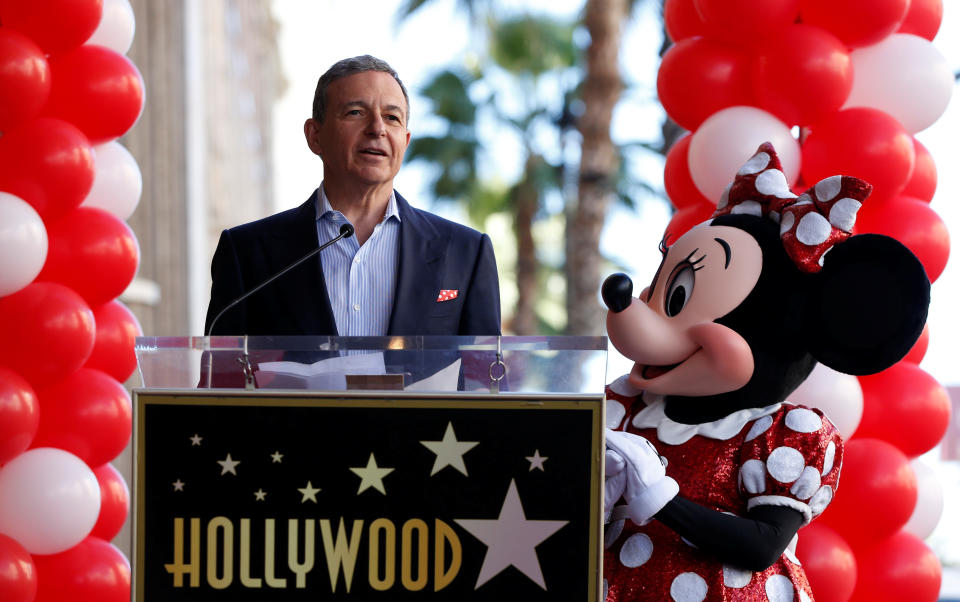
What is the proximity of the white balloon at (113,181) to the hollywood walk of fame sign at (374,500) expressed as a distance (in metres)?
2.26

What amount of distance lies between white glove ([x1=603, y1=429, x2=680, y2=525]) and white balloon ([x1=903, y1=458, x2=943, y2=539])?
71.2 inches

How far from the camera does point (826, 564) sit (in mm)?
3178

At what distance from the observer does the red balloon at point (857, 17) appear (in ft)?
10.9

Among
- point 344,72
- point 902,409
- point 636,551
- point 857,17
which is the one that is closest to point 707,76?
point 857,17

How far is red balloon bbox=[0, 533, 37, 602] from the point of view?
10.2ft

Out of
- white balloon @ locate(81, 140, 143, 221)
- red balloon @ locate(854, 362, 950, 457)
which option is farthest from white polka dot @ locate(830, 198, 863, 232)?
white balloon @ locate(81, 140, 143, 221)

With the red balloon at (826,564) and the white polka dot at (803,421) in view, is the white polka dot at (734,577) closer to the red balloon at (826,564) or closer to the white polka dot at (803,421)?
the white polka dot at (803,421)

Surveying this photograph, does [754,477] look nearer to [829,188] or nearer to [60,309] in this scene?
[829,188]

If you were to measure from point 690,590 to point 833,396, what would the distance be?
1.21 m

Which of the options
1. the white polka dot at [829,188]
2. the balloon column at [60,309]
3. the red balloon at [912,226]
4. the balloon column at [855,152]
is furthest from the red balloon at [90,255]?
the red balloon at [912,226]

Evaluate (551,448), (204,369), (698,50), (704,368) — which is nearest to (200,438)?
(204,369)

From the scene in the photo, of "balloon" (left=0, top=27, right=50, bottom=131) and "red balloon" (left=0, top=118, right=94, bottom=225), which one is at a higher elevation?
"balloon" (left=0, top=27, right=50, bottom=131)

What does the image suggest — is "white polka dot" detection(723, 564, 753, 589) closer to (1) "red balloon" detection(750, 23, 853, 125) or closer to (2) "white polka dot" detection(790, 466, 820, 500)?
(2) "white polka dot" detection(790, 466, 820, 500)

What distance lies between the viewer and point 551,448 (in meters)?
1.75
